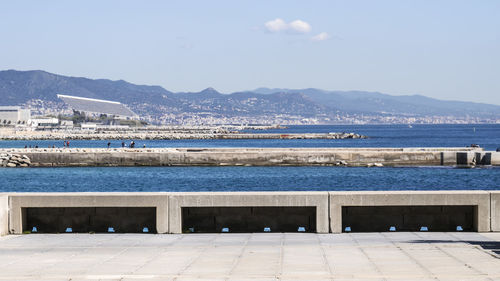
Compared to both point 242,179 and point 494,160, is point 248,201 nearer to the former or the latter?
point 242,179

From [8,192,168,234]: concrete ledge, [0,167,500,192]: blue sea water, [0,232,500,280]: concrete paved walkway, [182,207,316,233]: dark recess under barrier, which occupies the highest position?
[8,192,168,234]: concrete ledge

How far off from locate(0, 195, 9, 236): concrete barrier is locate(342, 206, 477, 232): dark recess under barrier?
6.12 m

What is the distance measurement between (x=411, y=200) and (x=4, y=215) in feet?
24.1

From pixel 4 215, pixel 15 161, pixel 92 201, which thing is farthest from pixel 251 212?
pixel 15 161

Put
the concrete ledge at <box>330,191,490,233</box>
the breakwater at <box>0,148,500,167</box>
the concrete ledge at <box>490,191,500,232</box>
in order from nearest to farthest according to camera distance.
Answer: the concrete ledge at <box>490,191,500,232</box> → the concrete ledge at <box>330,191,490,233</box> → the breakwater at <box>0,148,500,167</box>

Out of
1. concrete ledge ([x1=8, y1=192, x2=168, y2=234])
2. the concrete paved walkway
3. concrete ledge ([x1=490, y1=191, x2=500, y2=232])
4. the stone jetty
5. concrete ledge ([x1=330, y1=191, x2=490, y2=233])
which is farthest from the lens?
the stone jetty

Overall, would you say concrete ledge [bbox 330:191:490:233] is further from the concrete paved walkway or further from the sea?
the sea

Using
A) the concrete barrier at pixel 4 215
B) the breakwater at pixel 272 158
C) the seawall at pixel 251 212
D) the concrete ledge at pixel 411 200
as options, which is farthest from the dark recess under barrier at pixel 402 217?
the breakwater at pixel 272 158

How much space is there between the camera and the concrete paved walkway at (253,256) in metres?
9.52

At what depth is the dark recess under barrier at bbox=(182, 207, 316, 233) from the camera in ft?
44.2

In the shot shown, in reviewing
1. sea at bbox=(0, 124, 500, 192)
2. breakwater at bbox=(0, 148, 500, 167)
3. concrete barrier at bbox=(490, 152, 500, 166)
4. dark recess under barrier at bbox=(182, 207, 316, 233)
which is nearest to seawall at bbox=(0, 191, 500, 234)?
dark recess under barrier at bbox=(182, 207, 316, 233)

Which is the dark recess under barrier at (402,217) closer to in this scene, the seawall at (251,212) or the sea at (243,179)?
the seawall at (251,212)

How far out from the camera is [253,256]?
10.9 meters

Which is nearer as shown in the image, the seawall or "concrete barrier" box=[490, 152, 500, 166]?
the seawall
